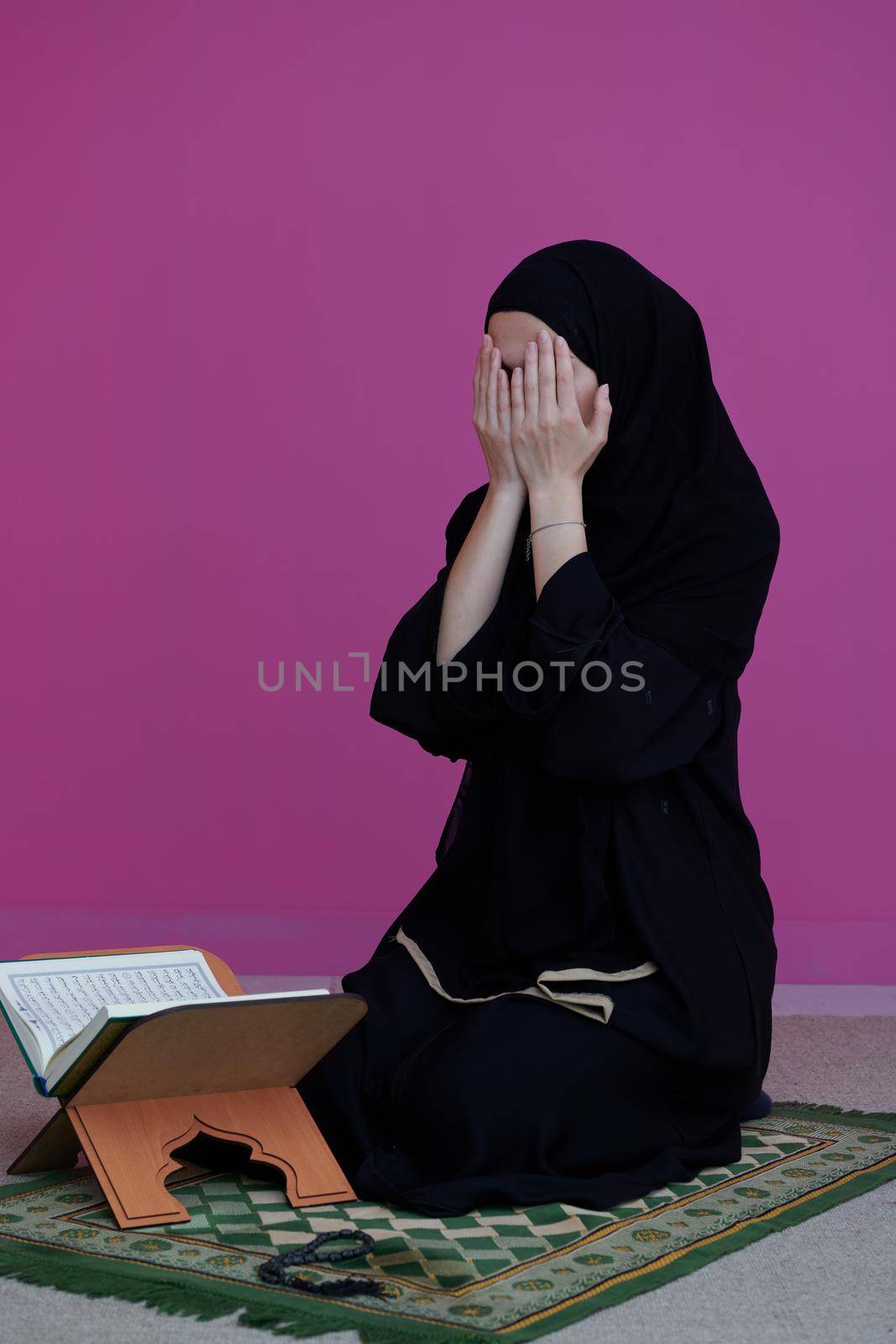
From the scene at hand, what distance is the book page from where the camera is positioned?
5.14 feet

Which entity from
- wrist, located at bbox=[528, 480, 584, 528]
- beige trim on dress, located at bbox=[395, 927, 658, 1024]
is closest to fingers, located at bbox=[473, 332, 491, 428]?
wrist, located at bbox=[528, 480, 584, 528]

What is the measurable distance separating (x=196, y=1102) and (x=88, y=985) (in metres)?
0.18

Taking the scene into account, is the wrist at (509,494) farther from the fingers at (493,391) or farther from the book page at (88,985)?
the book page at (88,985)

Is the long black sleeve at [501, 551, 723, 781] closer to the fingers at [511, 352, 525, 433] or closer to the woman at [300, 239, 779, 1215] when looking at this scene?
the woman at [300, 239, 779, 1215]

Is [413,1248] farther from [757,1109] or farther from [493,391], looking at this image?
[493,391]

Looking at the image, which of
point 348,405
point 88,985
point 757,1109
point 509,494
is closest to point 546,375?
point 509,494

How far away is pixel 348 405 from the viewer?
333 centimetres

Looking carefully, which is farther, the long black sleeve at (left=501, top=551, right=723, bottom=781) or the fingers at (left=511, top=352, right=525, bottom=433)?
the fingers at (left=511, top=352, right=525, bottom=433)

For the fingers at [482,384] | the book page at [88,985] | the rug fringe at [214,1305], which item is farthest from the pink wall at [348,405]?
the rug fringe at [214,1305]

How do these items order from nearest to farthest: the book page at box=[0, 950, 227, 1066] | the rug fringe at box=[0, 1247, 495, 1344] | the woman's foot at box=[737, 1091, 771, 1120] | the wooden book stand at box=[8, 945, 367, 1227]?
1. the rug fringe at box=[0, 1247, 495, 1344]
2. the wooden book stand at box=[8, 945, 367, 1227]
3. the book page at box=[0, 950, 227, 1066]
4. the woman's foot at box=[737, 1091, 771, 1120]

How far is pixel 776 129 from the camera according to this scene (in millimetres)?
3312

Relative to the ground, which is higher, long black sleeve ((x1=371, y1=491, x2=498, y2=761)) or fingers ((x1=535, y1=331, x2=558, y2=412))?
fingers ((x1=535, y1=331, x2=558, y2=412))

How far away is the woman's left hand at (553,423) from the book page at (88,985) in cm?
68

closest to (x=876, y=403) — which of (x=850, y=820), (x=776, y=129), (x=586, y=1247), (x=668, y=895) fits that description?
(x=776, y=129)
